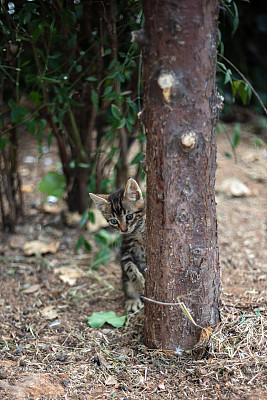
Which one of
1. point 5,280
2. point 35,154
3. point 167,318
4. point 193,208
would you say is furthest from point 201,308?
point 35,154

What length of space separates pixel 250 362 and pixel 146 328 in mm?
644

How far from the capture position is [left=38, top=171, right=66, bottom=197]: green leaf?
454 cm

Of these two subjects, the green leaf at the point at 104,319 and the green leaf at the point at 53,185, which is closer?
the green leaf at the point at 104,319

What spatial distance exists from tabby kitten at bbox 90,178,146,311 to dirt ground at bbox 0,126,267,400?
19 centimetres

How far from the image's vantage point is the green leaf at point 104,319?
302cm

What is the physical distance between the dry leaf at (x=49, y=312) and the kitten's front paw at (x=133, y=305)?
0.55 m

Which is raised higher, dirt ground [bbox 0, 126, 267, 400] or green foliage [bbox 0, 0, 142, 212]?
green foliage [bbox 0, 0, 142, 212]

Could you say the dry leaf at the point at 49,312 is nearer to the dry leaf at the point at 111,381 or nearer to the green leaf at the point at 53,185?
the dry leaf at the point at 111,381

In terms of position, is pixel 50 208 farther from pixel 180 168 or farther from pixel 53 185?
pixel 180 168

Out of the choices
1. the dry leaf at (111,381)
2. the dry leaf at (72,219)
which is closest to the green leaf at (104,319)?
the dry leaf at (111,381)

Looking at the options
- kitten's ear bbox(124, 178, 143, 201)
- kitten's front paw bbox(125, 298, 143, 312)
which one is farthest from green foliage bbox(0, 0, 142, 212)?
kitten's front paw bbox(125, 298, 143, 312)

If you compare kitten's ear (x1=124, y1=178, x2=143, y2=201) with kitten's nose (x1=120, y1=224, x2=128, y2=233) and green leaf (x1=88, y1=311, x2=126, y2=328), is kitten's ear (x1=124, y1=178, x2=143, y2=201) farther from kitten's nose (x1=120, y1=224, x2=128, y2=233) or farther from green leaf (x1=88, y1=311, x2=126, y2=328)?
green leaf (x1=88, y1=311, x2=126, y2=328)

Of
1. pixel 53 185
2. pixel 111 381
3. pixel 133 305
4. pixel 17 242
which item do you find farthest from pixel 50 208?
pixel 111 381

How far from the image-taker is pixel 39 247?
14.2 ft
